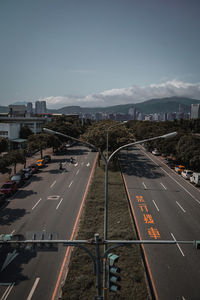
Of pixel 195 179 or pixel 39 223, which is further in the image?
pixel 195 179

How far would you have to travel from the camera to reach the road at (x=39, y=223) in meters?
12.5

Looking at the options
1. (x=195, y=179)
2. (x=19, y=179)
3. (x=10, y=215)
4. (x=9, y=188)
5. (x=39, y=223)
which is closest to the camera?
(x=39, y=223)

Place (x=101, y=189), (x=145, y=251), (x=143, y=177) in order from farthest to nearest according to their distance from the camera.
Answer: (x=143, y=177), (x=101, y=189), (x=145, y=251)

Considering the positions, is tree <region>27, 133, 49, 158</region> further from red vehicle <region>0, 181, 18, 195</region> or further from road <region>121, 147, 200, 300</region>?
road <region>121, 147, 200, 300</region>

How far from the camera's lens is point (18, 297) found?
11.7m

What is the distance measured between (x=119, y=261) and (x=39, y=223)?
9.37 m

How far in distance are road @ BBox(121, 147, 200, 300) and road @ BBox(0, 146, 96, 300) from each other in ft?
21.6

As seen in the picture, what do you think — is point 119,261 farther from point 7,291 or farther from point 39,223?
point 39,223

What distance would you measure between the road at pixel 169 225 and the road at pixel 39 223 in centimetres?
658

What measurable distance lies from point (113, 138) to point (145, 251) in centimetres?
2781

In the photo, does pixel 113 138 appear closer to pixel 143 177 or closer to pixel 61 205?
pixel 143 177

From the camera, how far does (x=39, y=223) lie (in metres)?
20.2

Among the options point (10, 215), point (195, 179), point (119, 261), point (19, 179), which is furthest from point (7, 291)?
point (195, 179)

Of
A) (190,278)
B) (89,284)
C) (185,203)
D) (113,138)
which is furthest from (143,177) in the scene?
(89,284)
